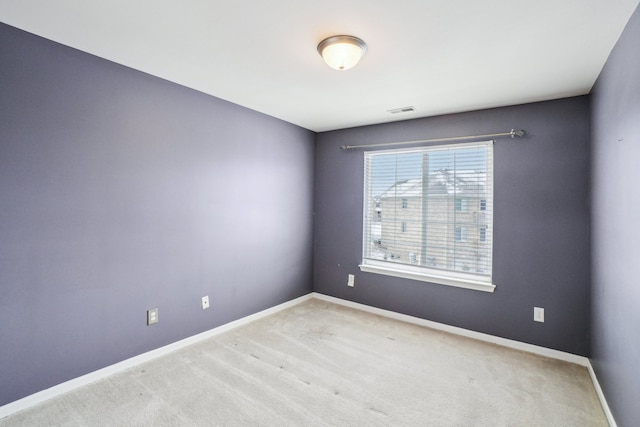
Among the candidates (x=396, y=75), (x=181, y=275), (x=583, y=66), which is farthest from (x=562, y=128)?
(x=181, y=275)

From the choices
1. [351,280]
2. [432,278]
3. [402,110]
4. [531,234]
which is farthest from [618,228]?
[351,280]

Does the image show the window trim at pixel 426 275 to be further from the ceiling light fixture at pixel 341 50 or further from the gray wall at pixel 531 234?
the ceiling light fixture at pixel 341 50

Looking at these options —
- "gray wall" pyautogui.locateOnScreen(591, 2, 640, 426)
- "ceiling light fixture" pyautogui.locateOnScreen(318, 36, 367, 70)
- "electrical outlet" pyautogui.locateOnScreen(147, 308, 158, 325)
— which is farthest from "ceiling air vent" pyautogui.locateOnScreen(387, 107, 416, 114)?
"electrical outlet" pyautogui.locateOnScreen(147, 308, 158, 325)

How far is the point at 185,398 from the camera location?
206 cm

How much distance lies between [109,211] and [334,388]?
2121 millimetres

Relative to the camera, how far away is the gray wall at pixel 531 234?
2668 mm

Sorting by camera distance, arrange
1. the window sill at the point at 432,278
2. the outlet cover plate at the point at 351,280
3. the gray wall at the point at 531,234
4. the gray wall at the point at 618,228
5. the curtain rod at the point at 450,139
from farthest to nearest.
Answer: the outlet cover plate at the point at 351,280, the window sill at the point at 432,278, the curtain rod at the point at 450,139, the gray wall at the point at 531,234, the gray wall at the point at 618,228

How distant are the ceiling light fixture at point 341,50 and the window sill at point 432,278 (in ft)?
7.87

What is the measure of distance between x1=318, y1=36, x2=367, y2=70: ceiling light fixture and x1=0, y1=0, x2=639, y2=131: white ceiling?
0.15ft

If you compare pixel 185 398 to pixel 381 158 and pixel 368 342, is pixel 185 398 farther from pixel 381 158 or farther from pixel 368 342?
pixel 381 158

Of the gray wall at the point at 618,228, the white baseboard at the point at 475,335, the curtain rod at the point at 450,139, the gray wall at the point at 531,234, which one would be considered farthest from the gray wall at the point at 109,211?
the gray wall at the point at 618,228

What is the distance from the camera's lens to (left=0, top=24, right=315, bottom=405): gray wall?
192cm

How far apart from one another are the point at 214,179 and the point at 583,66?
312 cm

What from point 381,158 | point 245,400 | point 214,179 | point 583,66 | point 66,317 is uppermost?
point 583,66
